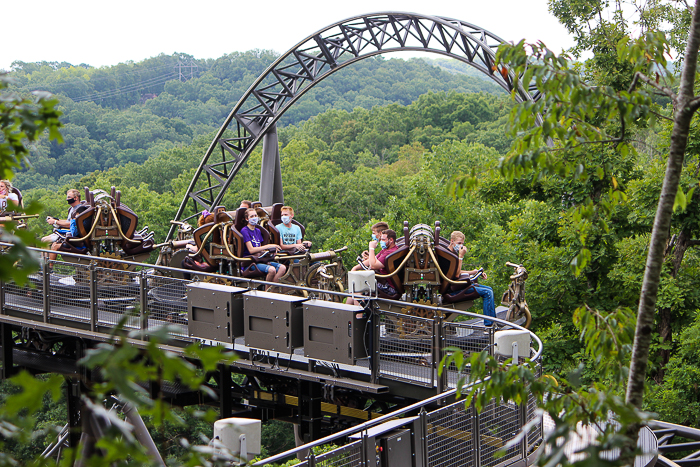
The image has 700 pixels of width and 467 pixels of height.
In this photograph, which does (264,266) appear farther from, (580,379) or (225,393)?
(580,379)

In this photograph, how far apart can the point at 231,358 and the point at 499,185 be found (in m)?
14.4

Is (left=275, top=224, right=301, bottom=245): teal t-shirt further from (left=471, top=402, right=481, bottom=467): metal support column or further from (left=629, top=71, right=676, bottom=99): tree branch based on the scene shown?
(left=629, top=71, right=676, bottom=99): tree branch

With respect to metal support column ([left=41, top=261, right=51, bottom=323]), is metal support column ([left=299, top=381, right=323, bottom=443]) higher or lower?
lower

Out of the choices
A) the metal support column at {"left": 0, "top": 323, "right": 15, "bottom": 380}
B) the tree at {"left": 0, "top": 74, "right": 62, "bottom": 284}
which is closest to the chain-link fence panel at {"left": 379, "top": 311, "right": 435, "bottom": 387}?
the tree at {"left": 0, "top": 74, "right": 62, "bottom": 284}

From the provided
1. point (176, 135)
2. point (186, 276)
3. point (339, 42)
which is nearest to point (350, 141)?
point (176, 135)

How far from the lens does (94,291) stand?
891 centimetres

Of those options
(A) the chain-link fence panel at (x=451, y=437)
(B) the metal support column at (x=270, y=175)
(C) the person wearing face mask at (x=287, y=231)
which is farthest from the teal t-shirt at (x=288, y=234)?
(B) the metal support column at (x=270, y=175)

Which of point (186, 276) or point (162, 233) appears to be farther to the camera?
point (162, 233)

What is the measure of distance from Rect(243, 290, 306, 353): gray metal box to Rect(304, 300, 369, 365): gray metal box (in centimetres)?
15

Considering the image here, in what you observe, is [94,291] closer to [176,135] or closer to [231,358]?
[231,358]

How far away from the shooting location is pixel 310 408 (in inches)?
320

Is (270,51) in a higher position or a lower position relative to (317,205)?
higher

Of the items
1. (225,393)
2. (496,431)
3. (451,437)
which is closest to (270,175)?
(225,393)

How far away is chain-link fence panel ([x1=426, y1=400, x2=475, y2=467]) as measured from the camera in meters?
5.87
